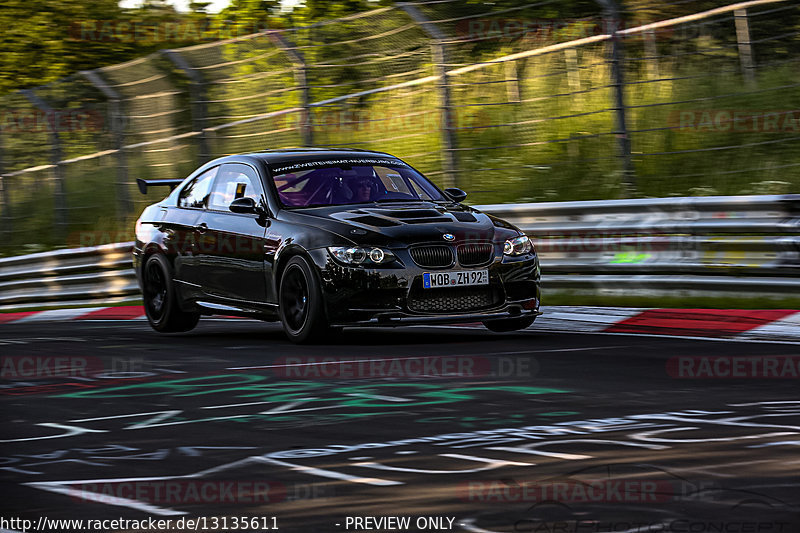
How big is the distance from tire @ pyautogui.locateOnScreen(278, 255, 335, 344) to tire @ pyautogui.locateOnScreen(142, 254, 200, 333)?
6.41 feet

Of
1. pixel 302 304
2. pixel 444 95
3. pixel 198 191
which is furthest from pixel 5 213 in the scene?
pixel 302 304

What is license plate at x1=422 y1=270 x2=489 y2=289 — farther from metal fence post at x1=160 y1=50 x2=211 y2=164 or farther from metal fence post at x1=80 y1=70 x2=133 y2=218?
metal fence post at x1=80 y1=70 x2=133 y2=218

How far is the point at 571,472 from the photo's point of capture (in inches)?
197

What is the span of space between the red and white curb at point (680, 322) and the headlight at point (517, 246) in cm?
79

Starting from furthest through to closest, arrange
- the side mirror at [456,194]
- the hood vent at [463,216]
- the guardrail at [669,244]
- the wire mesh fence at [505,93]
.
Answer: the wire mesh fence at [505,93], the side mirror at [456,194], the guardrail at [669,244], the hood vent at [463,216]

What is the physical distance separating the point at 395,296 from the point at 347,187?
1.43 meters

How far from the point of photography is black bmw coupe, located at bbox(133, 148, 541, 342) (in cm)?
976

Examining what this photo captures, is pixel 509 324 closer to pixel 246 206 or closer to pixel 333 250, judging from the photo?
pixel 333 250


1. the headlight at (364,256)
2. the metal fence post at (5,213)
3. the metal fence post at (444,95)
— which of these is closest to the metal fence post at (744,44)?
the metal fence post at (444,95)

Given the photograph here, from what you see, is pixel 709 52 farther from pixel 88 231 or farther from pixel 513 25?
pixel 88 231

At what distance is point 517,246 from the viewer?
10195 millimetres

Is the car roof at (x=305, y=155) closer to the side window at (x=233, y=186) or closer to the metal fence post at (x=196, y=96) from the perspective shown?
the side window at (x=233, y=186)

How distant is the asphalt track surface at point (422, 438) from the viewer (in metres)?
4.55

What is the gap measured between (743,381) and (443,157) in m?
7.46
